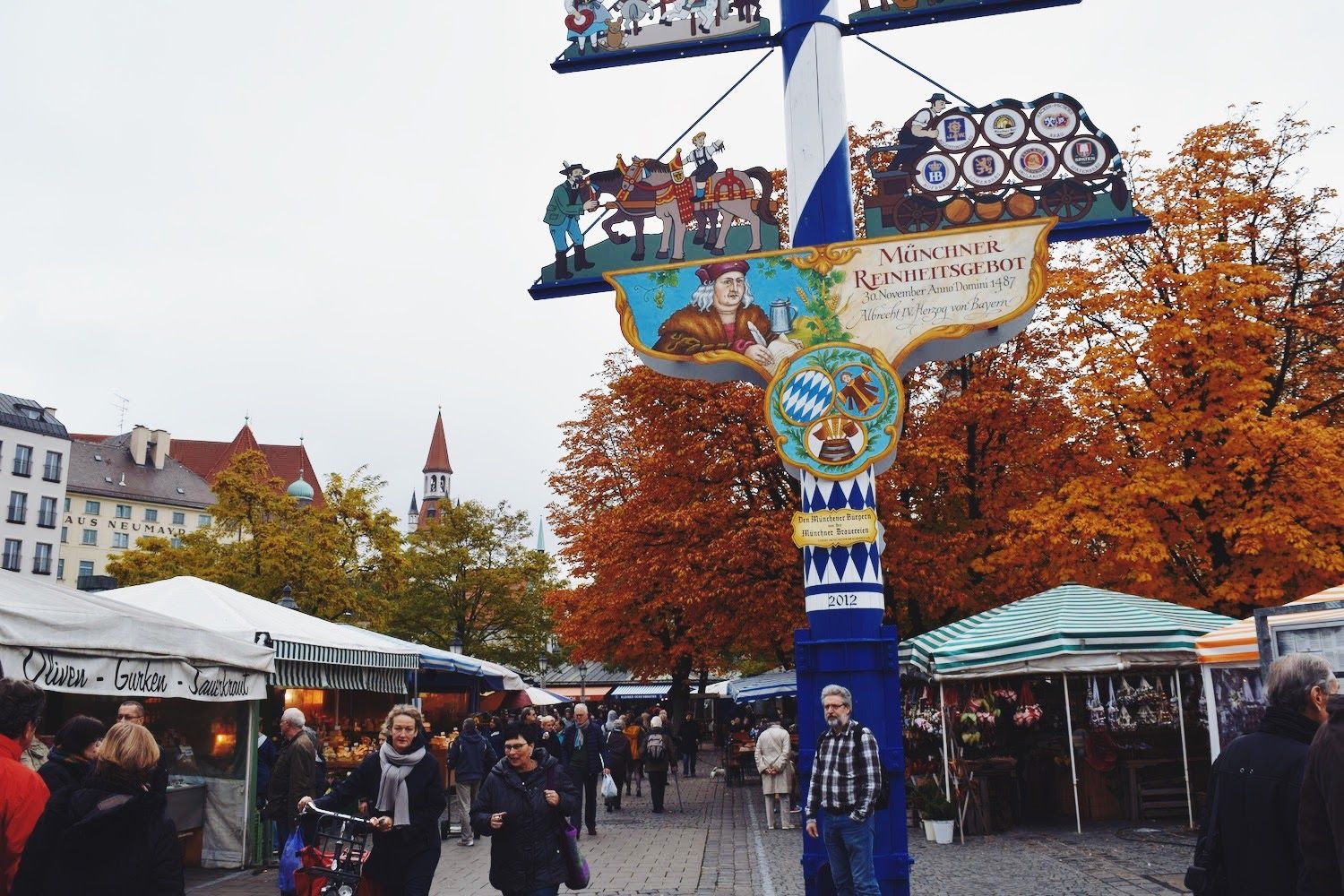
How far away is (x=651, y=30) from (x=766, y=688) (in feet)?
56.8

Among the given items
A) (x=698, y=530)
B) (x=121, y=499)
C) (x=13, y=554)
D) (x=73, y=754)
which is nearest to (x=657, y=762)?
(x=698, y=530)

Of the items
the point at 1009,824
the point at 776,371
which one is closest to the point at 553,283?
the point at 776,371

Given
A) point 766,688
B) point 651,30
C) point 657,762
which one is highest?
point 651,30

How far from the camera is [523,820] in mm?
6824

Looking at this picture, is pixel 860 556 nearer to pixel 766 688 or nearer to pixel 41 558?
pixel 766 688

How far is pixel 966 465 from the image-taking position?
22.8 meters

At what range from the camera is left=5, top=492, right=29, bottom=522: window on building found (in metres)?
67.9

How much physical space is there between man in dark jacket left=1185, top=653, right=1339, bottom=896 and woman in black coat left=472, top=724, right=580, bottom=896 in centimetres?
376

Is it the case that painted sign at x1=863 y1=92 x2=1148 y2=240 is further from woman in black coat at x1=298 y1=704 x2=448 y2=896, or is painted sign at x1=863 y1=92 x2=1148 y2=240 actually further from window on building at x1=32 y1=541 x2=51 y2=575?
window on building at x1=32 y1=541 x2=51 y2=575

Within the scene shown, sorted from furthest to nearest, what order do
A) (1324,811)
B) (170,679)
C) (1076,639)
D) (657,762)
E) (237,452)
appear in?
(237,452) < (657,762) < (1076,639) < (170,679) < (1324,811)

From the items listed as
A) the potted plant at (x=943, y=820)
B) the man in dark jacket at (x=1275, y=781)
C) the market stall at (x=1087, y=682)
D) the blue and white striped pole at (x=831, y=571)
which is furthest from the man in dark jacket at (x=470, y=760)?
the man in dark jacket at (x=1275, y=781)

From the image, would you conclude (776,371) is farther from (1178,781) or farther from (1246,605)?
(1246,605)

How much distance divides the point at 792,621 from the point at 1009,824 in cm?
701

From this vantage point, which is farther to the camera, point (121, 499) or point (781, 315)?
point (121, 499)
